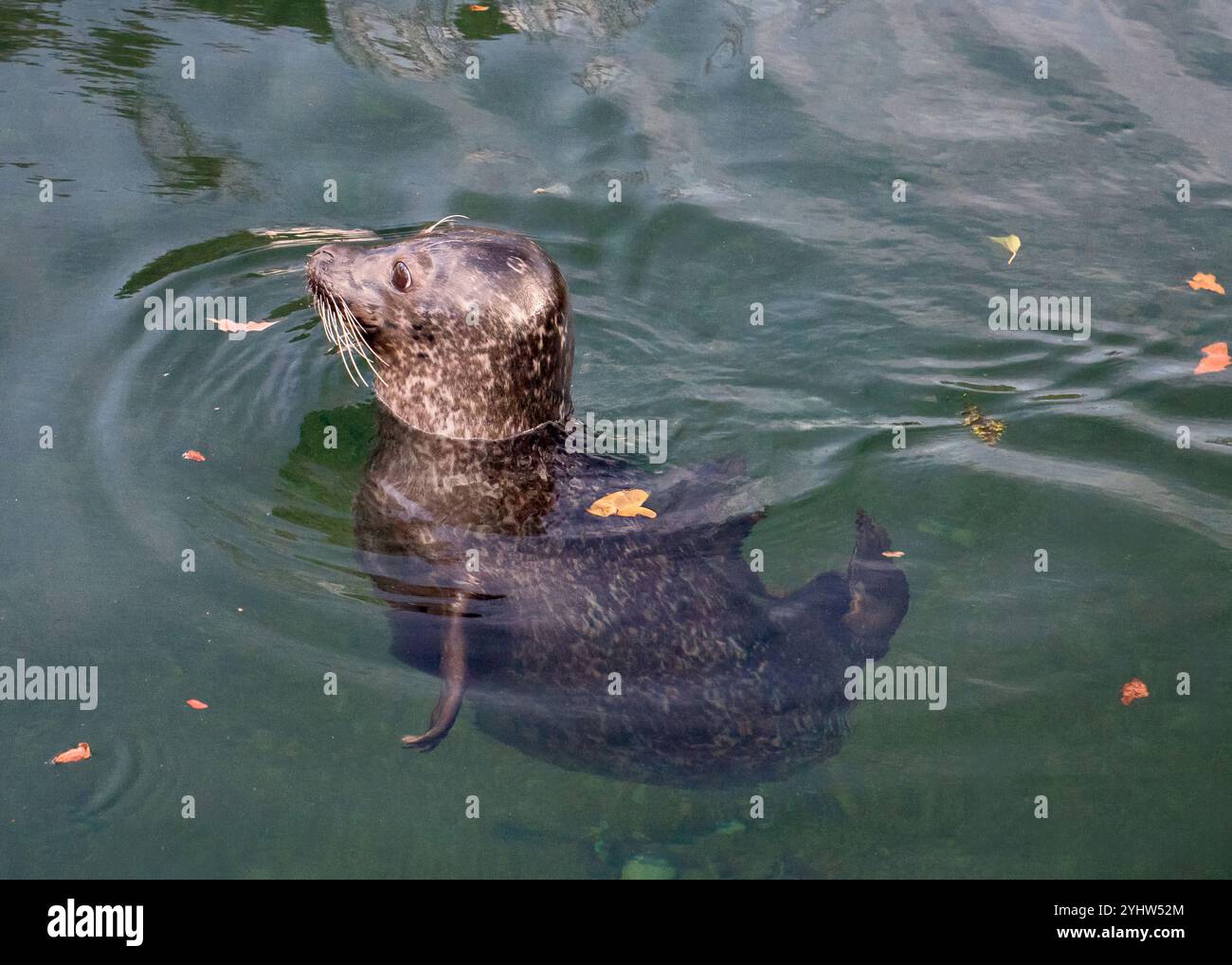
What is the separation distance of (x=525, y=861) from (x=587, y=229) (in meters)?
5.46

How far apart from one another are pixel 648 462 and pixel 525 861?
2.83 metres

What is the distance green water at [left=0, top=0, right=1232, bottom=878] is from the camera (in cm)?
638

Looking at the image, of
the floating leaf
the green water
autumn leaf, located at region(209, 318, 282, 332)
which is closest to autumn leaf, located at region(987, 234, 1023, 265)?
the green water

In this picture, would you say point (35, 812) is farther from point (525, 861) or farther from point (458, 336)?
point (458, 336)

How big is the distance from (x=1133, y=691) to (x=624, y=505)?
286 cm

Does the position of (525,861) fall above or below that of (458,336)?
below

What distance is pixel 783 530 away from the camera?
789cm

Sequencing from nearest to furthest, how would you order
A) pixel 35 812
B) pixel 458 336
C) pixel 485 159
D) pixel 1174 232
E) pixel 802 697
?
pixel 35 812 < pixel 802 697 < pixel 458 336 < pixel 1174 232 < pixel 485 159

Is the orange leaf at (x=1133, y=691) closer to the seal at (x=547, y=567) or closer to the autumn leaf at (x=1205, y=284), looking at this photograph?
the seal at (x=547, y=567)

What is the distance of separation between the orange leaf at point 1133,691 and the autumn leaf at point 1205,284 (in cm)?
377

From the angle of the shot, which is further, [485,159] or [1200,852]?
[485,159]

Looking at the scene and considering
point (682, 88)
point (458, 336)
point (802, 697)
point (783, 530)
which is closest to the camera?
point (802, 697)
